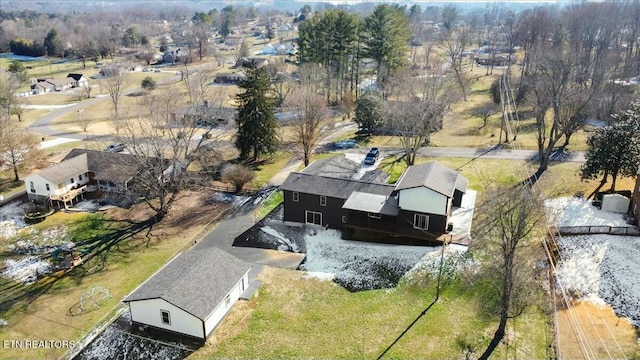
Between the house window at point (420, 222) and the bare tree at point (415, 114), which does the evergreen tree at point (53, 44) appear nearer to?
the bare tree at point (415, 114)

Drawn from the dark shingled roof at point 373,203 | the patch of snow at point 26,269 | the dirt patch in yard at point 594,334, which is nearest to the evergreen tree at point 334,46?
the dark shingled roof at point 373,203

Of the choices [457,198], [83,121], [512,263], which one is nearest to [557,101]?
[457,198]

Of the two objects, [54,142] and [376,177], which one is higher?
[376,177]

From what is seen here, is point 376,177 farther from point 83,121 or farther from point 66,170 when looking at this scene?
point 83,121

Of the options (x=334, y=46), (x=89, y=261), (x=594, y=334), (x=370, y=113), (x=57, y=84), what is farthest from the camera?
(x=57, y=84)

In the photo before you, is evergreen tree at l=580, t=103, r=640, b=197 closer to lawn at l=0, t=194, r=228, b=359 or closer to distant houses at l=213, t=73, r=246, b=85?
lawn at l=0, t=194, r=228, b=359

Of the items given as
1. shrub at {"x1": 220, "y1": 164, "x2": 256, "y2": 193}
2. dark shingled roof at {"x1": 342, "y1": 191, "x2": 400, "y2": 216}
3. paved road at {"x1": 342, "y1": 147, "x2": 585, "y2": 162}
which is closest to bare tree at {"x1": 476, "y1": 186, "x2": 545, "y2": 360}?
dark shingled roof at {"x1": 342, "y1": 191, "x2": 400, "y2": 216}
